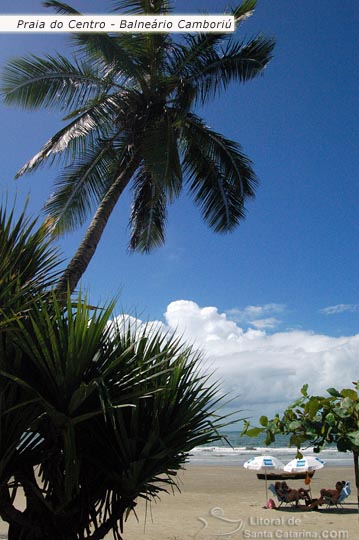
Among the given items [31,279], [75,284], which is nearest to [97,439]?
[31,279]

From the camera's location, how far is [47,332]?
12.8ft

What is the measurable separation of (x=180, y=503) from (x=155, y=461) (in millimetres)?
14976

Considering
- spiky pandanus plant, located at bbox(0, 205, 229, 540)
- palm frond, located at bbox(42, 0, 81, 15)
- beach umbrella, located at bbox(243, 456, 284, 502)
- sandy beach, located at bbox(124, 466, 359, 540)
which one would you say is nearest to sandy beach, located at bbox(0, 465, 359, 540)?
sandy beach, located at bbox(124, 466, 359, 540)

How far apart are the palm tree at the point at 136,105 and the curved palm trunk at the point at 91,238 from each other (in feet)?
0.18

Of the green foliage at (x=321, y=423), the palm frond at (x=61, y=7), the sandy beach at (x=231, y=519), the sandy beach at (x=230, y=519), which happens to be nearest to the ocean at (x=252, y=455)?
the sandy beach at (x=231, y=519)

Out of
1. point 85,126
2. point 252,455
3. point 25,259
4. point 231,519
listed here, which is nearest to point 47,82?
point 85,126

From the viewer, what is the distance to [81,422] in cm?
394

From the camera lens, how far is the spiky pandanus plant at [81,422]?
142 inches

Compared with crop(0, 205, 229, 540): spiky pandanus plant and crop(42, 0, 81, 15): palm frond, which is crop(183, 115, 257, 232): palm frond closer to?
crop(42, 0, 81, 15): palm frond

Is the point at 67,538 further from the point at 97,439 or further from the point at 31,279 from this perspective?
the point at 31,279

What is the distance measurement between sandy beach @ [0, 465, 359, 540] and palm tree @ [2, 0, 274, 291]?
6.48 metres

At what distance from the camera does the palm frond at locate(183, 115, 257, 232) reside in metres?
11.5

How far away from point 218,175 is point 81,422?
8.77 m

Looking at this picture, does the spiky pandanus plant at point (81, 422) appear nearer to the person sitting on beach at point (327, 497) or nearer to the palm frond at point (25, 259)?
the palm frond at point (25, 259)
